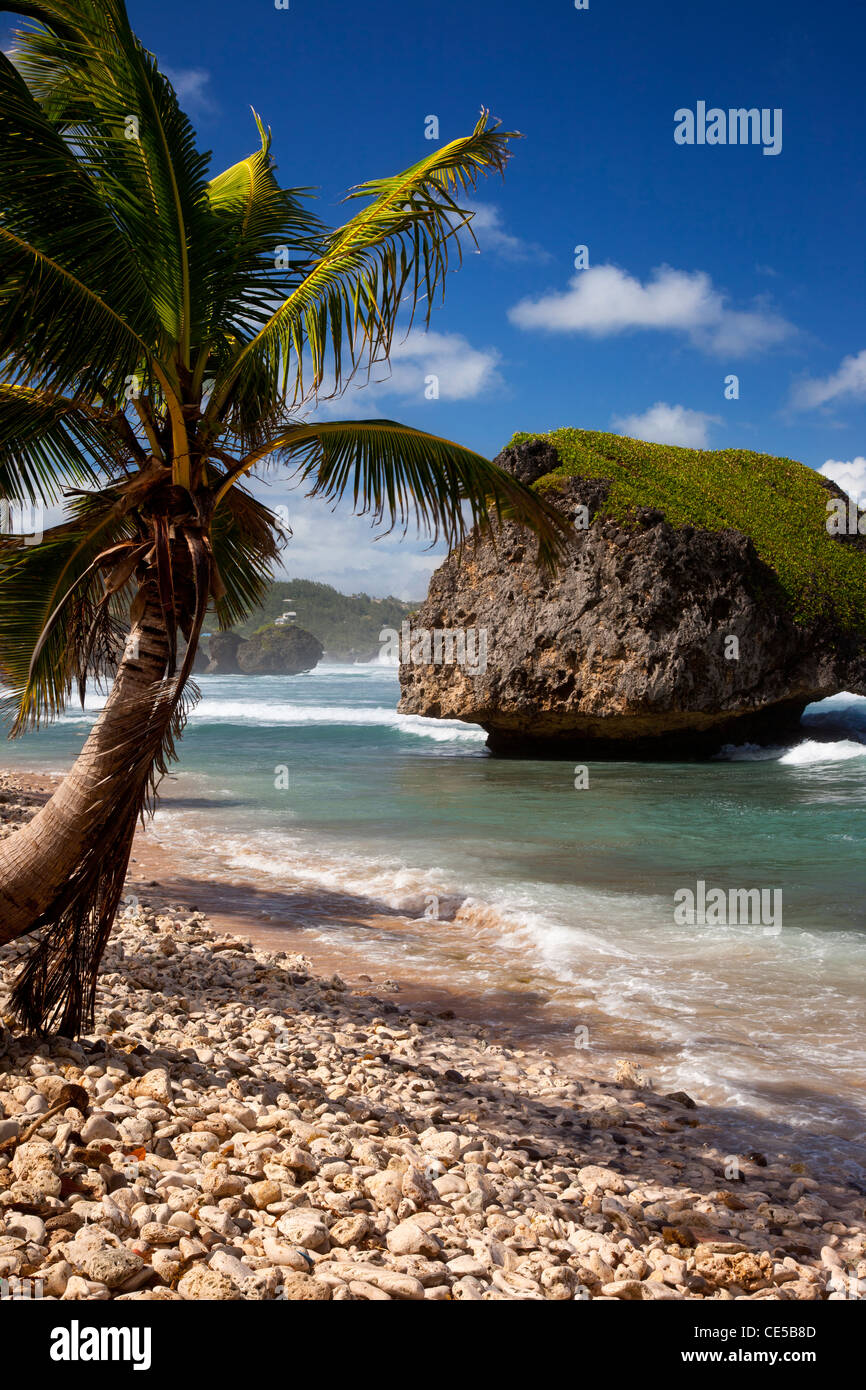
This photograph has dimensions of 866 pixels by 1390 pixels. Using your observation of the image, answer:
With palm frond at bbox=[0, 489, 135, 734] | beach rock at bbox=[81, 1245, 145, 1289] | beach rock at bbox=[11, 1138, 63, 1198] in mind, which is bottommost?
beach rock at bbox=[81, 1245, 145, 1289]

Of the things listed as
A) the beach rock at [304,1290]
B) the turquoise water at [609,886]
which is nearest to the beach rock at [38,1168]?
the beach rock at [304,1290]

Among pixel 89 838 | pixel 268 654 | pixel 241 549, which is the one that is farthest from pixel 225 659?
pixel 89 838

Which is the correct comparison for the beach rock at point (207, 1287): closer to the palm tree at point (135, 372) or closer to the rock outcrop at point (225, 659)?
the palm tree at point (135, 372)

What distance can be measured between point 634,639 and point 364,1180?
812 inches

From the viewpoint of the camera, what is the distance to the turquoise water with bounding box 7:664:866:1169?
6609 mm

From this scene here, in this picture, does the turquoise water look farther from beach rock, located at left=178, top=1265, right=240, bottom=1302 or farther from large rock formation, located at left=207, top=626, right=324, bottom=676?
large rock formation, located at left=207, top=626, right=324, bottom=676

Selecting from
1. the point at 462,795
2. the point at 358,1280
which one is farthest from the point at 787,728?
the point at 358,1280

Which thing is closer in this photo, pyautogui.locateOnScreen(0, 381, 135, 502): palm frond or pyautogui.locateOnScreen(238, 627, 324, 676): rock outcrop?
pyautogui.locateOnScreen(0, 381, 135, 502): palm frond

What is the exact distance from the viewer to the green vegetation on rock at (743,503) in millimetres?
24578

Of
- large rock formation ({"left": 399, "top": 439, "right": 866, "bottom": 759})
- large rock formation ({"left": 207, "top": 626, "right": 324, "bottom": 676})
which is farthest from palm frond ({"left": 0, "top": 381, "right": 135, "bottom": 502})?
large rock formation ({"left": 207, "top": 626, "right": 324, "bottom": 676})

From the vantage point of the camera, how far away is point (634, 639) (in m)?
23.2

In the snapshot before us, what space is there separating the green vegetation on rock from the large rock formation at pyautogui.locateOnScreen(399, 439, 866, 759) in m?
0.46
